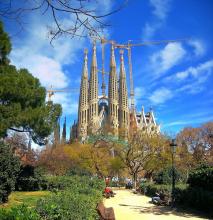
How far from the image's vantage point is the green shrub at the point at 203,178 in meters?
15.8

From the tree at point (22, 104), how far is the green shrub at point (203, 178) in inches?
396

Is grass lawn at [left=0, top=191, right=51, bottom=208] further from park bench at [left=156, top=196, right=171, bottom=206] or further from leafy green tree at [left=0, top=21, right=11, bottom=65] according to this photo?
leafy green tree at [left=0, top=21, right=11, bottom=65]

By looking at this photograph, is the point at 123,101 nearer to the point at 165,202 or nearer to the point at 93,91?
the point at 93,91

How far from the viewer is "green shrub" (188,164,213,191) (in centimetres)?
1580

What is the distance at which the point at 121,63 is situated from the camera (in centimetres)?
12875

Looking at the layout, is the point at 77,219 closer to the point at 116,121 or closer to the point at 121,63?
the point at 116,121

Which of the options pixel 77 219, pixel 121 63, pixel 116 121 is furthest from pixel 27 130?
pixel 121 63

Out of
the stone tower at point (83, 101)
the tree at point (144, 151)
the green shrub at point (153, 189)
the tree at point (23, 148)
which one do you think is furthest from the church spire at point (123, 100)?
the green shrub at point (153, 189)

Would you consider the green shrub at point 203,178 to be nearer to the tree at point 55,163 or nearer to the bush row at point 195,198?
the bush row at point 195,198

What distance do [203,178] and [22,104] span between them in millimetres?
11756

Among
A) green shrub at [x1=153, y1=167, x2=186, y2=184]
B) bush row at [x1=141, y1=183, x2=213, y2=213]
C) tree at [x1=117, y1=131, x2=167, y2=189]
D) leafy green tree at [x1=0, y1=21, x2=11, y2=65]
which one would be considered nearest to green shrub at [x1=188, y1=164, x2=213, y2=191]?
bush row at [x1=141, y1=183, x2=213, y2=213]

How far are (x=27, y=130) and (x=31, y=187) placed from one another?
6.76m

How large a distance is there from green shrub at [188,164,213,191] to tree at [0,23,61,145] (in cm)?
1007

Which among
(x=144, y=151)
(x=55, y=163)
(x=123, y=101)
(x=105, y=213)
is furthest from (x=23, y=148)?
(x=123, y=101)
